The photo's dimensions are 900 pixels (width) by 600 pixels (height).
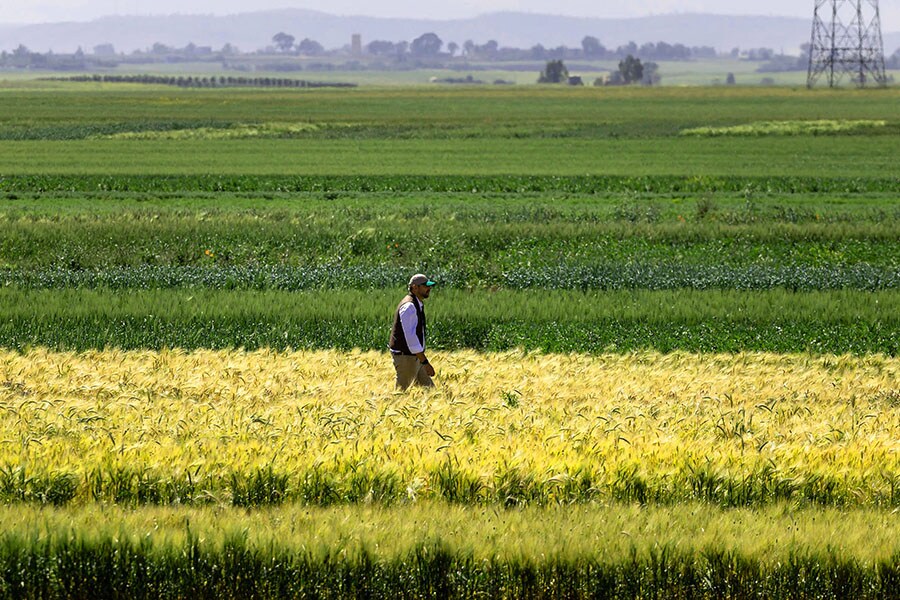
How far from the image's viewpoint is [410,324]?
15.0m

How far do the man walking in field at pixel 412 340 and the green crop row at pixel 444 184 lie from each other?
111ft

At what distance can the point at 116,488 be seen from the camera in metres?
10.9

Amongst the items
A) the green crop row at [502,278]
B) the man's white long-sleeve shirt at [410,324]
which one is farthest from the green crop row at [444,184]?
the man's white long-sleeve shirt at [410,324]

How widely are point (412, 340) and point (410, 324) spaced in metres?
0.20

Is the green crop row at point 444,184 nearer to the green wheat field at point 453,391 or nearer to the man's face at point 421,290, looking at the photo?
the green wheat field at point 453,391

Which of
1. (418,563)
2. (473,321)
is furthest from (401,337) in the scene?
(473,321)

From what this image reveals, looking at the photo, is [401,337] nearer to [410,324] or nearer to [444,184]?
[410,324]

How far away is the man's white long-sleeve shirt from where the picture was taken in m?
15.0

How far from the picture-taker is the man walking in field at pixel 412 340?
→ 1479 cm

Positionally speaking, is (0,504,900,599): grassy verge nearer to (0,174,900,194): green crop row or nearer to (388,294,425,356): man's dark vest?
(388,294,425,356): man's dark vest

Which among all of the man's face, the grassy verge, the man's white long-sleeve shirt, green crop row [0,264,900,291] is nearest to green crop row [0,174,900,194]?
green crop row [0,264,900,291]

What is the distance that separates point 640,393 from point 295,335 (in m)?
7.60

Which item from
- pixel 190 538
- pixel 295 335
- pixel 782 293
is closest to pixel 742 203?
pixel 782 293

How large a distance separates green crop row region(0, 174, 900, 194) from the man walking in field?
33914 millimetres
